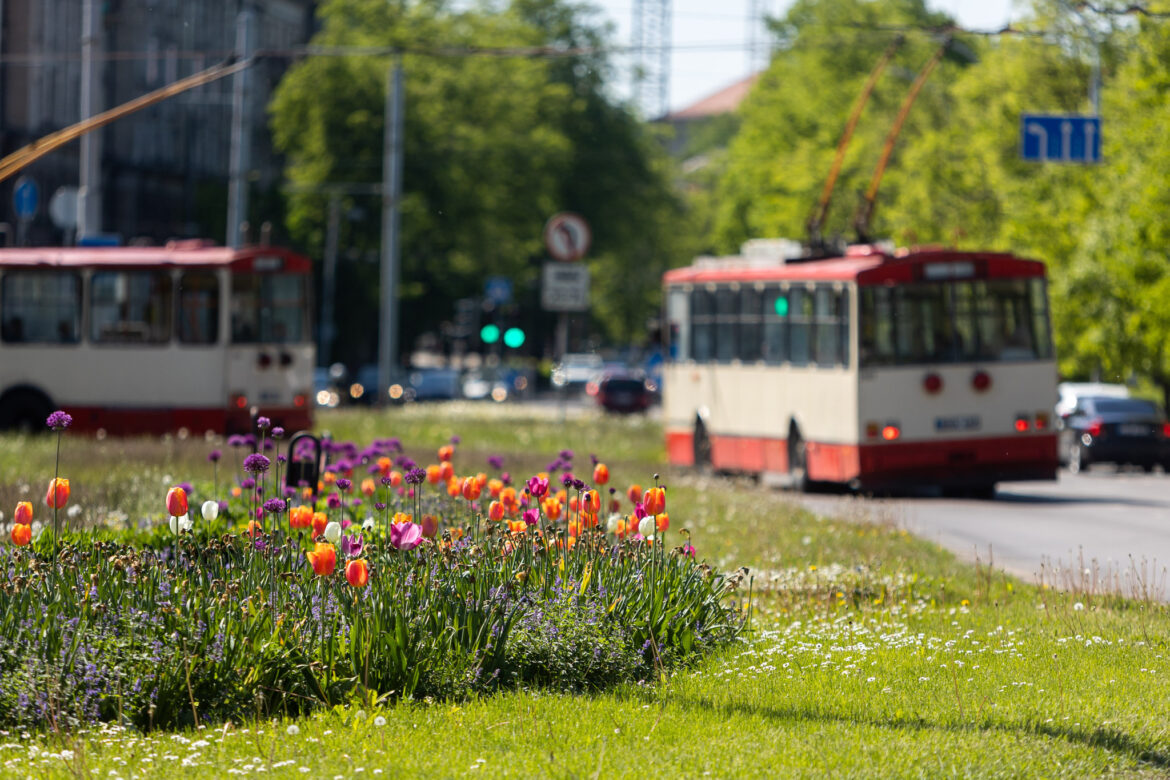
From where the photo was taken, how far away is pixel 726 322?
27062 millimetres

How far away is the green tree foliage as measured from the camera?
61.2 metres

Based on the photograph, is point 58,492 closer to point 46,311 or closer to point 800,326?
point 800,326

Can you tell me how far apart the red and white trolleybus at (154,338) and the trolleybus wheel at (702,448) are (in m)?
5.51

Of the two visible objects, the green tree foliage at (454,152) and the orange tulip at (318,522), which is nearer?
the orange tulip at (318,522)

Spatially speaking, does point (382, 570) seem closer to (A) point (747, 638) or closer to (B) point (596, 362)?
(A) point (747, 638)

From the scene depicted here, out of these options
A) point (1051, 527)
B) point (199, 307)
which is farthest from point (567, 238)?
point (1051, 527)

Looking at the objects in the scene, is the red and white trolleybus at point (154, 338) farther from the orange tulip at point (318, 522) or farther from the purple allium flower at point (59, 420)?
the purple allium flower at point (59, 420)

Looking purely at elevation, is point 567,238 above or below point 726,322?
above

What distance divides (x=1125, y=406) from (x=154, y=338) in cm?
1821

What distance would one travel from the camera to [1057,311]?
4050 cm

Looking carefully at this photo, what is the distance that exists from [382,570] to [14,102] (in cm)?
5429

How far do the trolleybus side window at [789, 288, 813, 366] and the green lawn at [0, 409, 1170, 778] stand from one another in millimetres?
12504

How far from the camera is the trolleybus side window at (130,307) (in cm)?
2773

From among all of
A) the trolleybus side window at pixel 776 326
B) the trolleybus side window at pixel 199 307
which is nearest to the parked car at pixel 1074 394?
the trolleybus side window at pixel 776 326
